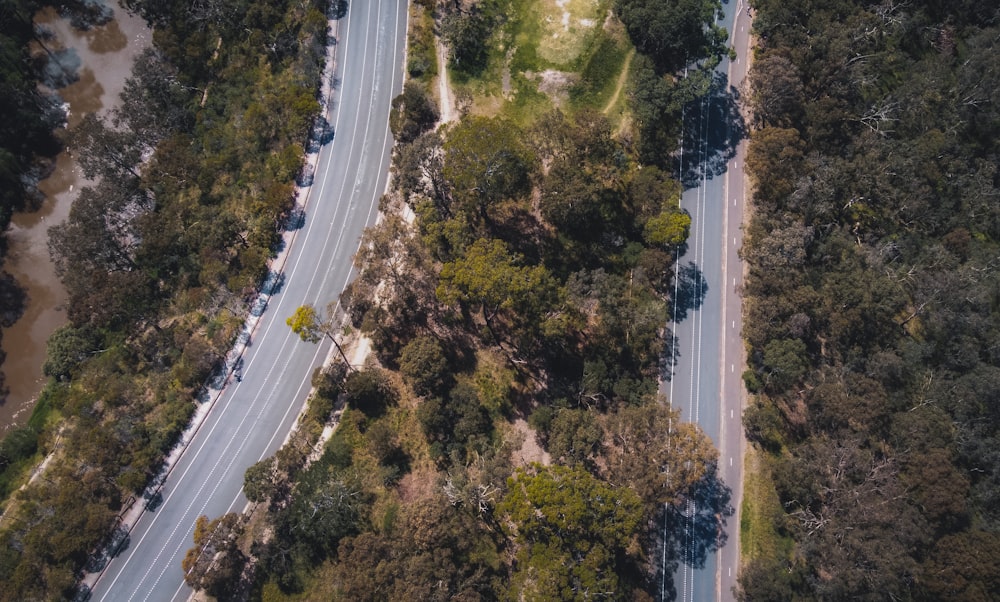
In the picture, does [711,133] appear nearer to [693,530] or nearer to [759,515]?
[759,515]

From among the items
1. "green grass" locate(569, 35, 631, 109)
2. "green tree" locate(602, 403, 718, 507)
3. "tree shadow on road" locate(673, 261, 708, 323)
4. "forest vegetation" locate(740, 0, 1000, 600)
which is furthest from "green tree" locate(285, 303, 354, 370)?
"forest vegetation" locate(740, 0, 1000, 600)

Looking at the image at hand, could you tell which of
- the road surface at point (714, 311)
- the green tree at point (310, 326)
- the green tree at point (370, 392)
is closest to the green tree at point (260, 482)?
the green tree at point (370, 392)

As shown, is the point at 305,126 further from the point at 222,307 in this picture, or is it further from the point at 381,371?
the point at 381,371

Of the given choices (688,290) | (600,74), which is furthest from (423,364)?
(600,74)

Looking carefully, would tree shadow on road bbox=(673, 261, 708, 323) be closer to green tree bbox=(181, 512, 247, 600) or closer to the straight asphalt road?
the straight asphalt road

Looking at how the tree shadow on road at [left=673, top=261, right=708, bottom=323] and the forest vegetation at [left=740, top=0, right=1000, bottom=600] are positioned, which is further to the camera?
the tree shadow on road at [left=673, top=261, right=708, bottom=323]

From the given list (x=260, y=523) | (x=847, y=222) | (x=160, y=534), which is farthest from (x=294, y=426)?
(x=847, y=222)

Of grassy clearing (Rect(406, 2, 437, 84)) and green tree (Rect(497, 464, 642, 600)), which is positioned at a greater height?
grassy clearing (Rect(406, 2, 437, 84))

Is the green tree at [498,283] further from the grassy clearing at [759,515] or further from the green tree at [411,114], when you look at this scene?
the grassy clearing at [759,515]
